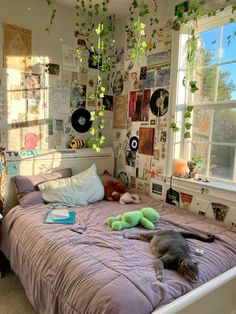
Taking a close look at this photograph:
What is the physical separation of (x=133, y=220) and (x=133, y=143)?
1111 millimetres

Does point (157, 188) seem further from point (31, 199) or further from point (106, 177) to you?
point (31, 199)

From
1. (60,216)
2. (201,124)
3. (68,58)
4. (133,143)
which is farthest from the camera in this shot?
(133,143)

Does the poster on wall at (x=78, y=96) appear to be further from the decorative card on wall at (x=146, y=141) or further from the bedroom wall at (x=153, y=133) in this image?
the decorative card on wall at (x=146, y=141)

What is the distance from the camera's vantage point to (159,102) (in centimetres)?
251

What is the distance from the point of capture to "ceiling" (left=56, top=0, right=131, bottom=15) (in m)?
2.54

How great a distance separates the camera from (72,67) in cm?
277

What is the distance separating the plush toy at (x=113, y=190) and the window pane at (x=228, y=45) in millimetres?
1443

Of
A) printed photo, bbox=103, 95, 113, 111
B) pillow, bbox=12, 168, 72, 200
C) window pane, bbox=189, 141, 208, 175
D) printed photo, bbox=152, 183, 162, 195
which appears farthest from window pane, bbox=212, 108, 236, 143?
pillow, bbox=12, 168, 72, 200

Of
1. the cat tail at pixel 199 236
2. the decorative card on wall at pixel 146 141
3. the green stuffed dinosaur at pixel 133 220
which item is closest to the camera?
the cat tail at pixel 199 236

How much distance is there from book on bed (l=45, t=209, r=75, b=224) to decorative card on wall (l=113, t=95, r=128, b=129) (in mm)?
1244

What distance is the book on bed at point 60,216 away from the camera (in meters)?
1.94

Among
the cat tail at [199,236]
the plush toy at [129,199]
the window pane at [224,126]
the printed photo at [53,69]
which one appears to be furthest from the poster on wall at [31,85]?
the cat tail at [199,236]

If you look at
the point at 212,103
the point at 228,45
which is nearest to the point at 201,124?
the point at 212,103

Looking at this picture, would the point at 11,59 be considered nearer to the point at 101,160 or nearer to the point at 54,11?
the point at 54,11
